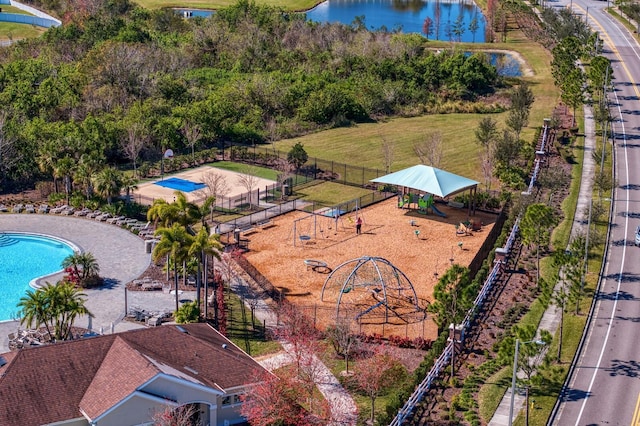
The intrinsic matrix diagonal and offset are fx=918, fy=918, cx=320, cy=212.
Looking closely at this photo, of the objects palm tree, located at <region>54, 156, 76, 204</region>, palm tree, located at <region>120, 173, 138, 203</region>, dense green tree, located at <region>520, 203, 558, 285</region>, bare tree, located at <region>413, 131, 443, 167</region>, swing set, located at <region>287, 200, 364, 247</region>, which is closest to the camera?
dense green tree, located at <region>520, 203, 558, 285</region>

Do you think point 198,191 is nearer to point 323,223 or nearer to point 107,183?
point 107,183

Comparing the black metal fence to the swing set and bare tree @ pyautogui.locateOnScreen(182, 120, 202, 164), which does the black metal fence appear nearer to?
bare tree @ pyautogui.locateOnScreen(182, 120, 202, 164)

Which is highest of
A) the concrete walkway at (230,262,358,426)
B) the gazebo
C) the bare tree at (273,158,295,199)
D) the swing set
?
the gazebo

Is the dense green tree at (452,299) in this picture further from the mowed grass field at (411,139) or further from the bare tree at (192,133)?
the bare tree at (192,133)

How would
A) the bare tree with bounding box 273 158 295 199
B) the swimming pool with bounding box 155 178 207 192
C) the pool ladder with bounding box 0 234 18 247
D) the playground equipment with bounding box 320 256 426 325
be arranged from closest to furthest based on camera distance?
1. the playground equipment with bounding box 320 256 426 325
2. the pool ladder with bounding box 0 234 18 247
3. the bare tree with bounding box 273 158 295 199
4. the swimming pool with bounding box 155 178 207 192

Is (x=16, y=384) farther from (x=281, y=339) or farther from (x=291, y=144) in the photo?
(x=291, y=144)

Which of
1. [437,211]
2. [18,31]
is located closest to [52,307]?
[437,211]

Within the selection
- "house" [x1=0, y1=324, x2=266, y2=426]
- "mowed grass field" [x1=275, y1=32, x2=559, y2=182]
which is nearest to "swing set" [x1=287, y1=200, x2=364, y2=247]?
"mowed grass field" [x1=275, y1=32, x2=559, y2=182]
